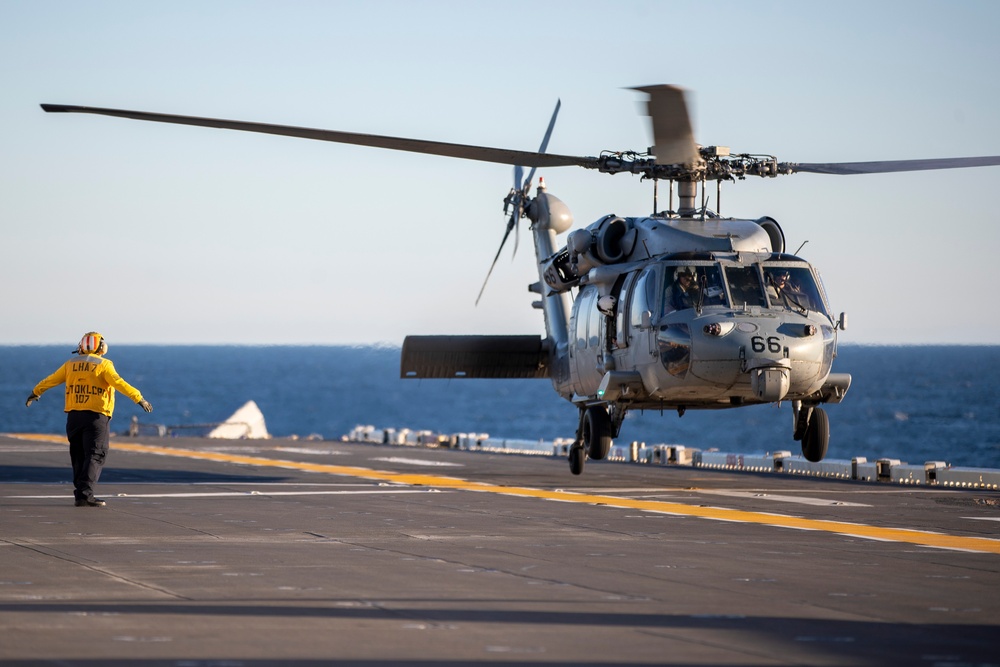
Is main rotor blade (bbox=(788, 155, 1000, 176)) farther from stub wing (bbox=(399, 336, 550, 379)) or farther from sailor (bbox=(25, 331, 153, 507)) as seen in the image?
sailor (bbox=(25, 331, 153, 507))

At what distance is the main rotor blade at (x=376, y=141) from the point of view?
17.5m

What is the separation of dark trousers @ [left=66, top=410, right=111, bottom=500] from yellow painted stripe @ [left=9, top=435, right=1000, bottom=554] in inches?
246

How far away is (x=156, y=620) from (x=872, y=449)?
94799mm

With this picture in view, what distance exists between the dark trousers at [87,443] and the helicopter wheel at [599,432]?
8035mm

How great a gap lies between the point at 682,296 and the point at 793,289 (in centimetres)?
171

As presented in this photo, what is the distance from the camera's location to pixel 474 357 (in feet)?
84.8

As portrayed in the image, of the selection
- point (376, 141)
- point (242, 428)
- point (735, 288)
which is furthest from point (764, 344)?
point (242, 428)

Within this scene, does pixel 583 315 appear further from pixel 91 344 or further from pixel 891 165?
pixel 91 344

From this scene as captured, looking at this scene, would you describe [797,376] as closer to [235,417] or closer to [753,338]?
[753,338]

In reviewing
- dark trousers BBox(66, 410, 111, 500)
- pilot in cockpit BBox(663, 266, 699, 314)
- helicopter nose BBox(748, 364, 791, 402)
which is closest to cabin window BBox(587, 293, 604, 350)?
pilot in cockpit BBox(663, 266, 699, 314)

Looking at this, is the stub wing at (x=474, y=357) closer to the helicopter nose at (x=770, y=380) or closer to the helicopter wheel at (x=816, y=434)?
the helicopter wheel at (x=816, y=434)

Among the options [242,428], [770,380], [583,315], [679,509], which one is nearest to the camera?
[679,509]

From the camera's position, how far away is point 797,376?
19484 millimetres

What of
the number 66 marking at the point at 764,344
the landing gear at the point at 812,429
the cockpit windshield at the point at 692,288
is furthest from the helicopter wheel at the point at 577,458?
the number 66 marking at the point at 764,344
